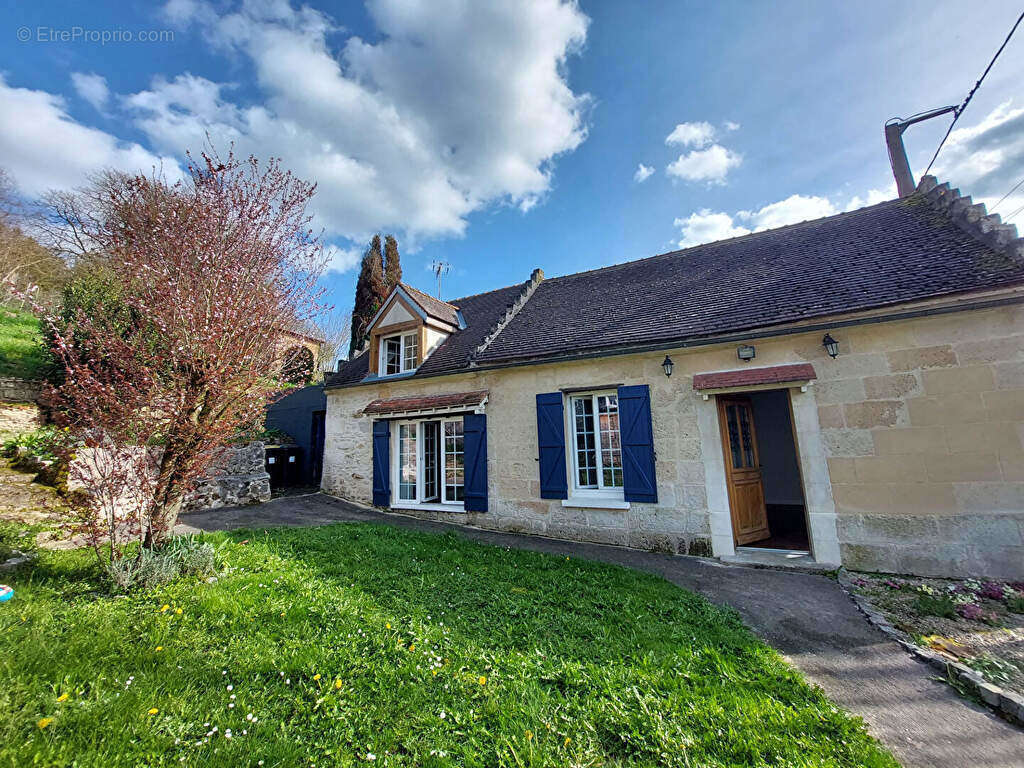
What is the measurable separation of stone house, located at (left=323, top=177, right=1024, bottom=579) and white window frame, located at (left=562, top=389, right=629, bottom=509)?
0.04m

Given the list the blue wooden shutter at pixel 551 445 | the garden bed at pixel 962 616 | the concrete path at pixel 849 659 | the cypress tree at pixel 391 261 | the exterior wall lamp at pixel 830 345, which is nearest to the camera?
the concrete path at pixel 849 659

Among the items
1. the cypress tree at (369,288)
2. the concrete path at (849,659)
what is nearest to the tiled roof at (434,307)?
the concrete path at (849,659)

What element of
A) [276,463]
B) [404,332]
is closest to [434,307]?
[404,332]

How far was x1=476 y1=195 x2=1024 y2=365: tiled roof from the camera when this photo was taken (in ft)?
→ 19.4

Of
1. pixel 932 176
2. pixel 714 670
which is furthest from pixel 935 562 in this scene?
pixel 932 176

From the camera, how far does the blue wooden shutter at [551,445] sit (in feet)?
24.4

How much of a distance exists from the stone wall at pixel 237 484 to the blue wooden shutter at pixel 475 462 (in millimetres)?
5181

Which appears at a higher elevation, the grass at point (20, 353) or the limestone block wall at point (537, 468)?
the grass at point (20, 353)

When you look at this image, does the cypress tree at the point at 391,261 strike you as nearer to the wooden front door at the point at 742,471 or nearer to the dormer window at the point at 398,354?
the dormer window at the point at 398,354

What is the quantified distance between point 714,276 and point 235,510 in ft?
38.1

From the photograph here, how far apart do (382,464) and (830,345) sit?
918cm

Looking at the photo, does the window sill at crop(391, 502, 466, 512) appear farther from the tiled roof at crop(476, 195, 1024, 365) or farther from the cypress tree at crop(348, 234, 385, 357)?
the cypress tree at crop(348, 234, 385, 357)

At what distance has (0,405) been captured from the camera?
852 centimetres

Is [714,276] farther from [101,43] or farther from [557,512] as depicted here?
[101,43]
